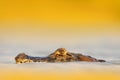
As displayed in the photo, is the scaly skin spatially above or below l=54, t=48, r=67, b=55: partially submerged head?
below

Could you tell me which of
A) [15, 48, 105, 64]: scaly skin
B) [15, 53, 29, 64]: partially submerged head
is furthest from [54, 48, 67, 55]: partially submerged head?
[15, 53, 29, 64]: partially submerged head

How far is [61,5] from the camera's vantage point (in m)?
1.71

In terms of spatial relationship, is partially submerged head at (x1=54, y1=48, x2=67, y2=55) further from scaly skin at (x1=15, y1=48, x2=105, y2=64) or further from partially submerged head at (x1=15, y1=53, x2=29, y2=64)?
partially submerged head at (x1=15, y1=53, x2=29, y2=64)

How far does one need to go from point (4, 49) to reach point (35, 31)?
10.6 inches

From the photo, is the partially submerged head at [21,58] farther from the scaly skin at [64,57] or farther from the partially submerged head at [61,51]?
the partially submerged head at [61,51]

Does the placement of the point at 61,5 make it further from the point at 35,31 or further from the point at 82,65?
the point at 82,65

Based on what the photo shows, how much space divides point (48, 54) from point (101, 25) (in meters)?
0.47

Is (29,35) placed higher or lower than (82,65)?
higher

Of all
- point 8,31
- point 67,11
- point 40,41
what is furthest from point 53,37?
point 8,31

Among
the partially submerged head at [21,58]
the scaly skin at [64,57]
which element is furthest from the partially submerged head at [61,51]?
the partially submerged head at [21,58]

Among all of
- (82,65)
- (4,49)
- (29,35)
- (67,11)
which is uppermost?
(67,11)

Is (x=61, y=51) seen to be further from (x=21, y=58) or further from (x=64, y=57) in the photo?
(x=21, y=58)

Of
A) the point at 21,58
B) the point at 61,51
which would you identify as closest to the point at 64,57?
the point at 61,51

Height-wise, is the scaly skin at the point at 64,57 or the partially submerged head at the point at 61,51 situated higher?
the partially submerged head at the point at 61,51
